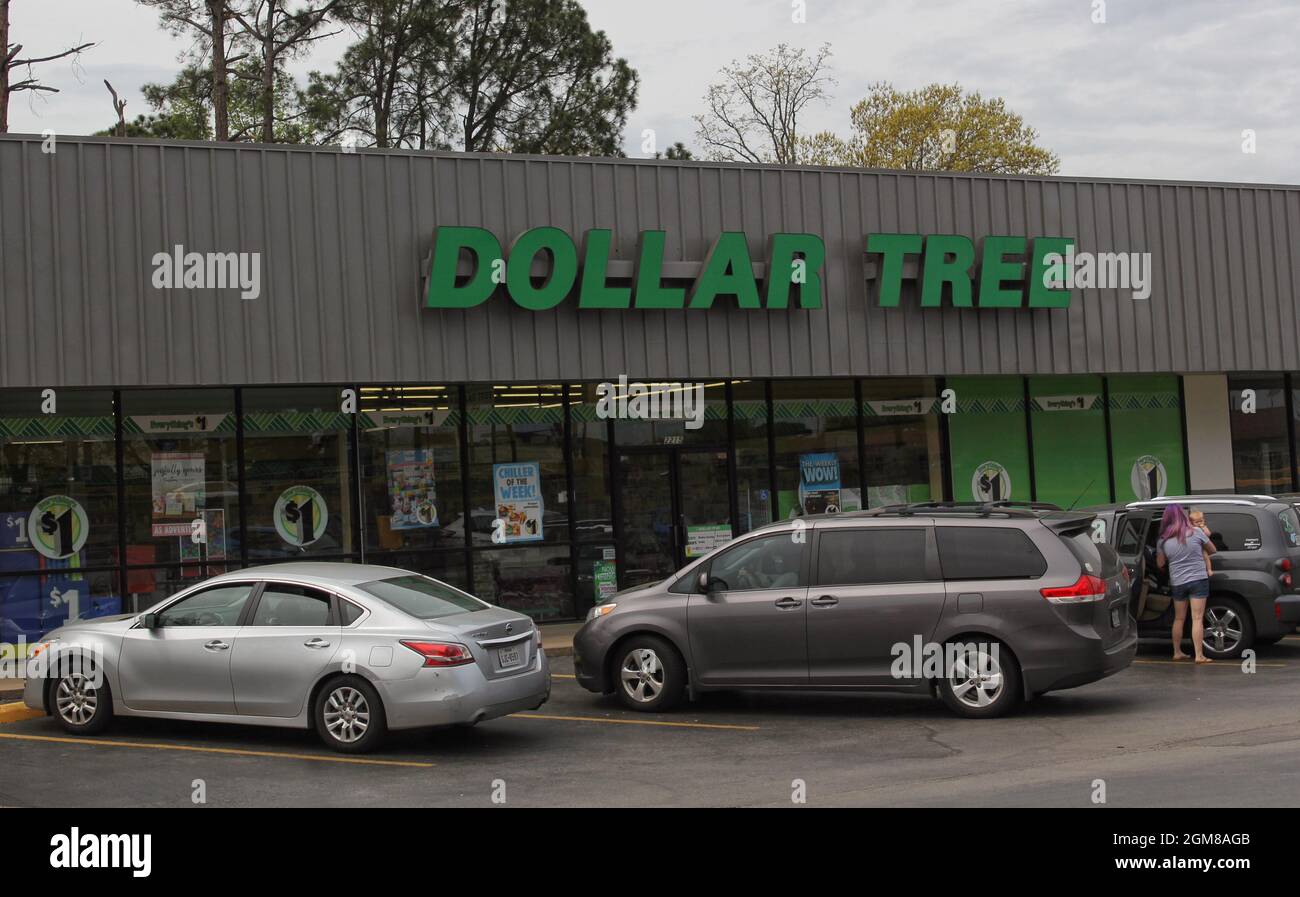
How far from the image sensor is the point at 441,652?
10.5m

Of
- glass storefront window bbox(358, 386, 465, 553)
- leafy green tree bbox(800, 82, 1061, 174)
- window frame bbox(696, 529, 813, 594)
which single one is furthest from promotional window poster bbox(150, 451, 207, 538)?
leafy green tree bbox(800, 82, 1061, 174)

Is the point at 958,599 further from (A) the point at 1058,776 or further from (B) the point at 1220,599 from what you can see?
(B) the point at 1220,599

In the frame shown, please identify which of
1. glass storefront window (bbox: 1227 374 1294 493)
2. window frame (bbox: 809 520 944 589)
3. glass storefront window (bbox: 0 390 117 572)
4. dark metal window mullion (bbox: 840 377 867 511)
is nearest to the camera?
window frame (bbox: 809 520 944 589)

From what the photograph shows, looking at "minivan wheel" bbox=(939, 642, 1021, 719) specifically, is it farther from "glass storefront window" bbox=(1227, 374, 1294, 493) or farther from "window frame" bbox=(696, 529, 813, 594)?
"glass storefront window" bbox=(1227, 374, 1294, 493)

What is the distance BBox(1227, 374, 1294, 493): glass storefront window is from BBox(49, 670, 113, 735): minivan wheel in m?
18.6

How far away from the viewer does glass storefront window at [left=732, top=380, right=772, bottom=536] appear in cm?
1995

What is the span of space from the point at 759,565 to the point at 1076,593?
278 cm

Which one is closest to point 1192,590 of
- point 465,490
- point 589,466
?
point 589,466

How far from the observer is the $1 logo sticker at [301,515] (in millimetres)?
17625

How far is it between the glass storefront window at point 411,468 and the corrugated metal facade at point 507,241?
150 cm

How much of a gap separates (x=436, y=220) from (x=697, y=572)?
6.68 m

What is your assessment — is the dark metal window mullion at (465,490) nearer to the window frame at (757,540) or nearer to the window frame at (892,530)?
the window frame at (757,540)

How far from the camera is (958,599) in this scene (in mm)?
11508

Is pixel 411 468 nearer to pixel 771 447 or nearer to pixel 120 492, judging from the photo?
pixel 120 492
